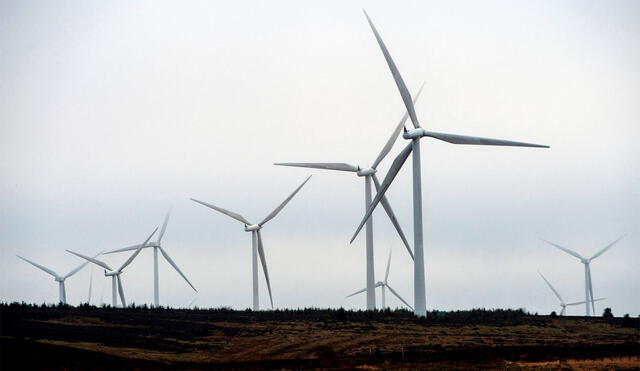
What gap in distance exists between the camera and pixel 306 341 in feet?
279

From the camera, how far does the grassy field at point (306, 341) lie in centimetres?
7069

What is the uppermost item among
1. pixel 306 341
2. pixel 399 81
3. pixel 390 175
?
pixel 399 81

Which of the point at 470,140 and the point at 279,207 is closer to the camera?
the point at 470,140

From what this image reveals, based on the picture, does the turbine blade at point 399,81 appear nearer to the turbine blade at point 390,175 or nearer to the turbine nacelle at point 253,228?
the turbine blade at point 390,175

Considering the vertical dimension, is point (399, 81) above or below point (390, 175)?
above

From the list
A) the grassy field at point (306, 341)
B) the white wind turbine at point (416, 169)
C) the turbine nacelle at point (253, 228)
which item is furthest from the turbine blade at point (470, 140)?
the turbine nacelle at point (253, 228)

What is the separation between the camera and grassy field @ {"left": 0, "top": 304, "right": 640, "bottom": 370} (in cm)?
7069

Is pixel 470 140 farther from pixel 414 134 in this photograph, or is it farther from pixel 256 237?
pixel 256 237

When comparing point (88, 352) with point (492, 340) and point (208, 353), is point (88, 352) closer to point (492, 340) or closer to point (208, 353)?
Result: point (208, 353)

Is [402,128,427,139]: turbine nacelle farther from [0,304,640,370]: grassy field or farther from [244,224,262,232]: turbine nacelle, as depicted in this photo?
[244,224,262,232]: turbine nacelle

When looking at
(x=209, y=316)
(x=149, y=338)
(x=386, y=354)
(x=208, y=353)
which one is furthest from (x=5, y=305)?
(x=386, y=354)

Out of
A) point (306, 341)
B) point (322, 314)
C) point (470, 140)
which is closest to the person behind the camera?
point (306, 341)

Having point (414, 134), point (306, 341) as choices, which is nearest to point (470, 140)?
point (414, 134)

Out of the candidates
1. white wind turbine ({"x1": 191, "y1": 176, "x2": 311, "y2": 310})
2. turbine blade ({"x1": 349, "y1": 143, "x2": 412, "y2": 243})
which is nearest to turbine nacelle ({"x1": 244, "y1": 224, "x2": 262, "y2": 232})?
white wind turbine ({"x1": 191, "y1": 176, "x2": 311, "y2": 310})
